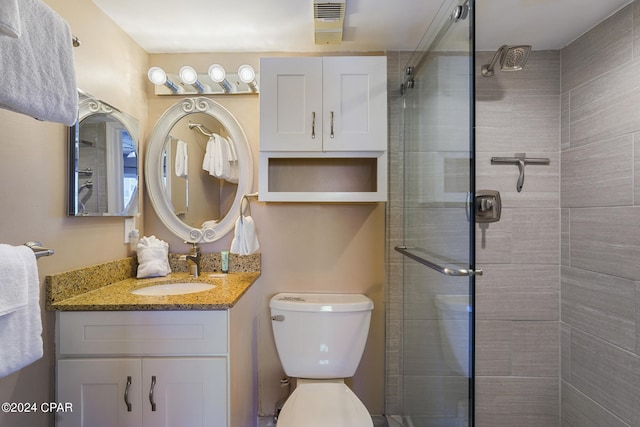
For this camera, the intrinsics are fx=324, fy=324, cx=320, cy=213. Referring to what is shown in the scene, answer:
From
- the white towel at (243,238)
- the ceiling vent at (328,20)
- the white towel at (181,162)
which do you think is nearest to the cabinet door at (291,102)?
the ceiling vent at (328,20)

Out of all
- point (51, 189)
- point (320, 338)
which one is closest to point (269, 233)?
point (320, 338)

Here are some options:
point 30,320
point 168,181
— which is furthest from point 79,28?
point 30,320

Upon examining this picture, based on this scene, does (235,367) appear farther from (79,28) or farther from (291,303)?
(79,28)

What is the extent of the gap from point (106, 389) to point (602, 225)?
2.20 metres

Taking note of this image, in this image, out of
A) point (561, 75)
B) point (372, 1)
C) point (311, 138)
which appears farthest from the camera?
point (561, 75)

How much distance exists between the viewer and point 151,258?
5.63ft

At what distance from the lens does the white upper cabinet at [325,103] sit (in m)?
1.62

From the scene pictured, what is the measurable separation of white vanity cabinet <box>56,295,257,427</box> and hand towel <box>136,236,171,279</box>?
1.62 ft

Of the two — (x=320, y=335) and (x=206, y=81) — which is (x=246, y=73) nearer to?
(x=206, y=81)

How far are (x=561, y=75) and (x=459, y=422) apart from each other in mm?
1821

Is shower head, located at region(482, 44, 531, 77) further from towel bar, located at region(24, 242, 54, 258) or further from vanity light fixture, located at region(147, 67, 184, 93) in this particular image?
towel bar, located at region(24, 242, 54, 258)

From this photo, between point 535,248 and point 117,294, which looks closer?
point 117,294

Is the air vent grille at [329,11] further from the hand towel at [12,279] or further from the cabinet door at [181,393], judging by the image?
the cabinet door at [181,393]

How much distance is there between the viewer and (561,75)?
5.80 ft
